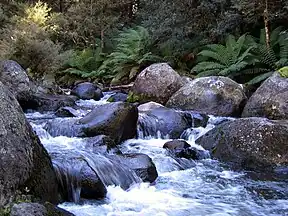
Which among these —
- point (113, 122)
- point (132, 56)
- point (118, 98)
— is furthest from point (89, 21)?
point (113, 122)

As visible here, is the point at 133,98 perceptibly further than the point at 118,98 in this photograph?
No

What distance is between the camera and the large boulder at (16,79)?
1061 cm

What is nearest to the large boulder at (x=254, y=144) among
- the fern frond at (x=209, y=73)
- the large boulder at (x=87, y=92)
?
the fern frond at (x=209, y=73)

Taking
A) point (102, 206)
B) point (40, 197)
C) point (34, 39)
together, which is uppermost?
point (34, 39)

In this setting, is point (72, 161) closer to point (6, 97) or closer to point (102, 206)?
point (102, 206)

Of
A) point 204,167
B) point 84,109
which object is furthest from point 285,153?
point 84,109

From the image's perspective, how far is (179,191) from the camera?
18.1ft

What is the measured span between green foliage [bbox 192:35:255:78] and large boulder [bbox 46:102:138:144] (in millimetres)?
4845

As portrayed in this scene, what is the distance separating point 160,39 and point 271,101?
24.3ft

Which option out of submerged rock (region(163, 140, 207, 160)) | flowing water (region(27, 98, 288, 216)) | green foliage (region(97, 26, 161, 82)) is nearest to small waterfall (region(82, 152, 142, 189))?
flowing water (region(27, 98, 288, 216))

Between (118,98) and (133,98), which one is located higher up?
(133,98)

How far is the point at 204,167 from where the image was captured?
22.0 feet

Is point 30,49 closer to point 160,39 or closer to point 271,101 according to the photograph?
point 160,39

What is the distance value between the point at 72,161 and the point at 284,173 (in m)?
3.24
